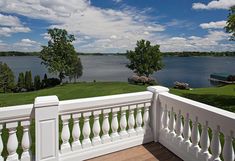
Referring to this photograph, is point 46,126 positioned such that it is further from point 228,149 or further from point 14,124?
point 228,149

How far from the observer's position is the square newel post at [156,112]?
3.50 metres

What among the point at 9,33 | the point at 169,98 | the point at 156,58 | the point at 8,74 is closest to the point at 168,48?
the point at 156,58

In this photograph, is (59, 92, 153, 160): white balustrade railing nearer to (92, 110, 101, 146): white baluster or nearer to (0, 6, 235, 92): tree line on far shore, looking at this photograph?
(92, 110, 101, 146): white baluster

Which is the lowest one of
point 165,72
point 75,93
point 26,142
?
point 165,72

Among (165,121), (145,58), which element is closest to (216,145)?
(165,121)

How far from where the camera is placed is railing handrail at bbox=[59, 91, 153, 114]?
2701 millimetres

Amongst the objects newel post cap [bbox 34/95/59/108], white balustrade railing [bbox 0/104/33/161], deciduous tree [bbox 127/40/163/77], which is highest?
deciduous tree [bbox 127/40/163/77]

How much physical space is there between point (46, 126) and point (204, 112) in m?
2.00

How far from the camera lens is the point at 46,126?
251 cm

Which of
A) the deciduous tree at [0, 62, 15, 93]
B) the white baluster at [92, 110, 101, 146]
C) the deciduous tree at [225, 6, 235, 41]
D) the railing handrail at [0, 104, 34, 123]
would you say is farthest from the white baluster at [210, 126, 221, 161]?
the deciduous tree at [0, 62, 15, 93]

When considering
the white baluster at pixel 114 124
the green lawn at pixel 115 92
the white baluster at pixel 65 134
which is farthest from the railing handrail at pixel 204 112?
the green lawn at pixel 115 92

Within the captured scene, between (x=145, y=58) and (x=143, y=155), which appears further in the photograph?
(x=145, y=58)

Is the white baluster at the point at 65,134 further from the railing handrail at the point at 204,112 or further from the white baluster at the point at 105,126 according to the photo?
the railing handrail at the point at 204,112

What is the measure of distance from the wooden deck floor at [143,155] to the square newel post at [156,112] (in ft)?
0.90
